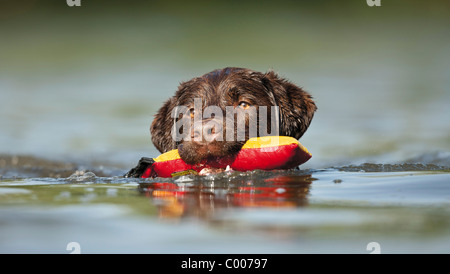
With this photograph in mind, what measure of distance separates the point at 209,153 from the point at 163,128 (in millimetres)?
2080

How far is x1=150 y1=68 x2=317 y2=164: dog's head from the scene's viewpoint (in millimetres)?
5258

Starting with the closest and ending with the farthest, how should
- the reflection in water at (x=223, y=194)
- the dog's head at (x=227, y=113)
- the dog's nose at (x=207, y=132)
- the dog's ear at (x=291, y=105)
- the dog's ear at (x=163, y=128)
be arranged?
the reflection in water at (x=223, y=194)
the dog's nose at (x=207, y=132)
the dog's head at (x=227, y=113)
the dog's ear at (x=291, y=105)
the dog's ear at (x=163, y=128)

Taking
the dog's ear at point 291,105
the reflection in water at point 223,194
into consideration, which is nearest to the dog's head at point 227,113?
the dog's ear at point 291,105

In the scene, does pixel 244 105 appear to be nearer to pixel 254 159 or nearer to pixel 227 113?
pixel 227 113

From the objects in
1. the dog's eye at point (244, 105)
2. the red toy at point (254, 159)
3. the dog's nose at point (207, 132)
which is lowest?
the red toy at point (254, 159)

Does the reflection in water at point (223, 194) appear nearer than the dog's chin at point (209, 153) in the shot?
Yes

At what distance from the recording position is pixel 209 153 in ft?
17.2

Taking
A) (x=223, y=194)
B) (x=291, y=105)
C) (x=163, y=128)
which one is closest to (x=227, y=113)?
(x=291, y=105)

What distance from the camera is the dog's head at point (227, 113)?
5258 mm

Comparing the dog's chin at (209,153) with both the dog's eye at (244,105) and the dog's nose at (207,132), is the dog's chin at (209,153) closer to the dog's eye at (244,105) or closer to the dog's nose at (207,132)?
the dog's nose at (207,132)

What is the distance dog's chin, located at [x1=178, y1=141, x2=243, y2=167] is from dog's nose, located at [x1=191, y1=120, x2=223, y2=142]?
0.18 ft
